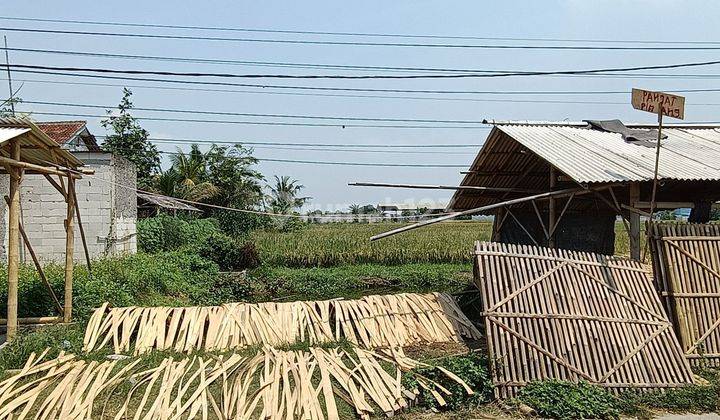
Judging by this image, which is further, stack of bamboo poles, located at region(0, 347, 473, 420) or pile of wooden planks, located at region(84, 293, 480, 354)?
pile of wooden planks, located at region(84, 293, 480, 354)

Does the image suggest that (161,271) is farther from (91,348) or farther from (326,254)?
(326,254)

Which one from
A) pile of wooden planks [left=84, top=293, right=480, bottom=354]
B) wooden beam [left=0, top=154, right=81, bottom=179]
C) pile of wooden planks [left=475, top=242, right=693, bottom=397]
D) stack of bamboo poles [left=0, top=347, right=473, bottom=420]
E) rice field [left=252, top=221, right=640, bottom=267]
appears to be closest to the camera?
stack of bamboo poles [left=0, top=347, right=473, bottom=420]

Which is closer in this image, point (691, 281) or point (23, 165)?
point (691, 281)

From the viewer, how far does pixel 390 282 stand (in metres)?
17.4

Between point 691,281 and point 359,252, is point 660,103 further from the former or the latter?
point 359,252

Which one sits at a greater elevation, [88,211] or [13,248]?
[88,211]

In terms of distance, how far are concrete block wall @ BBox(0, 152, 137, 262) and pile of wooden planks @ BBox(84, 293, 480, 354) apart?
6.17 meters

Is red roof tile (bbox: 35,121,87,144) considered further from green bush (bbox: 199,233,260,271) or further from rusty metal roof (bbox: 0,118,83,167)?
rusty metal roof (bbox: 0,118,83,167)

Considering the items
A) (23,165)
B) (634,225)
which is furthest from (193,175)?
(634,225)

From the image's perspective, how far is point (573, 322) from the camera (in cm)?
656

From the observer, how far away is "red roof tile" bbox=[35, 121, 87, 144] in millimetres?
18719

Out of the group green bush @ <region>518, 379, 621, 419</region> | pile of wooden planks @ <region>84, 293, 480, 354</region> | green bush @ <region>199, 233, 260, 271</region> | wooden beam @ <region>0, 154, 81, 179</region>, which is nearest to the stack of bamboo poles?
green bush @ <region>518, 379, 621, 419</region>

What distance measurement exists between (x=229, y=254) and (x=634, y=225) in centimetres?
Result: 1413

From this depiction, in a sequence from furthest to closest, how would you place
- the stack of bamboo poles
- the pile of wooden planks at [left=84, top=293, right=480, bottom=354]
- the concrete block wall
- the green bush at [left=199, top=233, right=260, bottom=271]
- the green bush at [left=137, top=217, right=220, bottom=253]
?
the green bush at [left=199, top=233, right=260, bottom=271] → the green bush at [left=137, top=217, right=220, bottom=253] → the concrete block wall → the pile of wooden planks at [left=84, top=293, right=480, bottom=354] → the stack of bamboo poles
